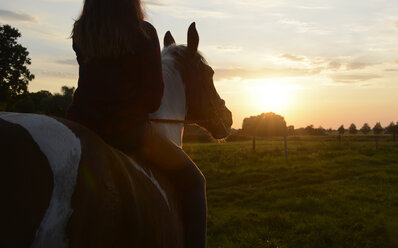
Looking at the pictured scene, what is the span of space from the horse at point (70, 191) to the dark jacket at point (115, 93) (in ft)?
0.86

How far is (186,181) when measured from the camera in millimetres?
2756

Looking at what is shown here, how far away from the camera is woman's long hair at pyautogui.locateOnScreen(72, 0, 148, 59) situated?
2.19 meters

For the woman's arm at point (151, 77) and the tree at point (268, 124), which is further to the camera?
the tree at point (268, 124)

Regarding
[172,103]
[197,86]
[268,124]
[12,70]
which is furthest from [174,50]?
[268,124]

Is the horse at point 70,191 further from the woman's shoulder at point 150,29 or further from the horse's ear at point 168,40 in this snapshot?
the horse's ear at point 168,40

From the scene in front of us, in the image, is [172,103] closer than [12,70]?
Yes

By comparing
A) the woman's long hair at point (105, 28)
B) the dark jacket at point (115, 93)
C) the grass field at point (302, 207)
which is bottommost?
the grass field at point (302, 207)

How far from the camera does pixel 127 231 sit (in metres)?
1.86

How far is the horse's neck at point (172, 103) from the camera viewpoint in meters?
3.19

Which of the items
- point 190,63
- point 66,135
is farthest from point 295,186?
point 66,135

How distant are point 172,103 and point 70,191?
73.5 inches

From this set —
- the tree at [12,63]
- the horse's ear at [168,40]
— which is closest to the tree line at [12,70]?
the tree at [12,63]

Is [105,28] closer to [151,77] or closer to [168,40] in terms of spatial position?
[151,77]

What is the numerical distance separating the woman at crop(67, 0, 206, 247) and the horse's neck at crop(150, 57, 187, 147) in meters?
0.62
